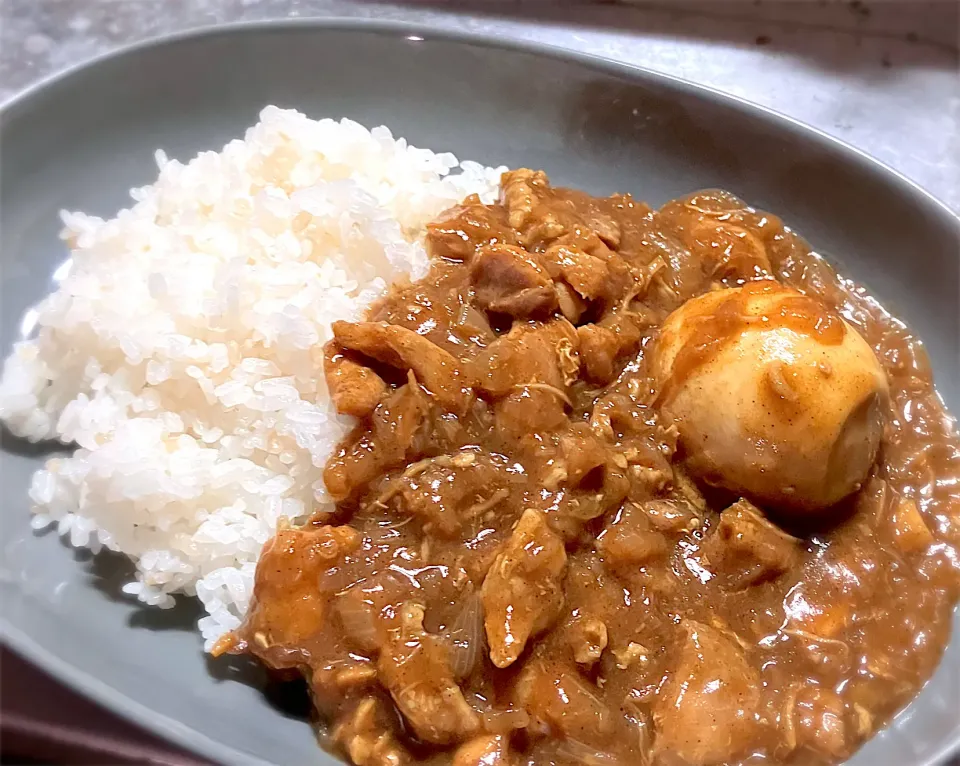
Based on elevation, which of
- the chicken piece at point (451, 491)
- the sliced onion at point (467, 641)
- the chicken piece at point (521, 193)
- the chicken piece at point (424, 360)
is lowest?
the sliced onion at point (467, 641)

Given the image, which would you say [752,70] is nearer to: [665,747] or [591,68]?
[591,68]

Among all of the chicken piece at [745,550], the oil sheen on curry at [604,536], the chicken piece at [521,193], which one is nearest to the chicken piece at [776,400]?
the oil sheen on curry at [604,536]

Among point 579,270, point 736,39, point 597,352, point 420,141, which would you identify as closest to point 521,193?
point 579,270

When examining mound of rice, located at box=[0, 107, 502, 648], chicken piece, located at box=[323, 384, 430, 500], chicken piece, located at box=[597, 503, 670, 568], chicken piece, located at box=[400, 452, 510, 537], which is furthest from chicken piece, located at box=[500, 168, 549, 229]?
chicken piece, located at box=[597, 503, 670, 568]

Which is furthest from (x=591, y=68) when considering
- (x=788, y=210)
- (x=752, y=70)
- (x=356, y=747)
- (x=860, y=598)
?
(x=356, y=747)

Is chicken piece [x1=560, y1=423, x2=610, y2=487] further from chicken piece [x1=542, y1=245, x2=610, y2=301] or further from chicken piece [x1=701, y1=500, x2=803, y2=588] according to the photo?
chicken piece [x1=542, y1=245, x2=610, y2=301]

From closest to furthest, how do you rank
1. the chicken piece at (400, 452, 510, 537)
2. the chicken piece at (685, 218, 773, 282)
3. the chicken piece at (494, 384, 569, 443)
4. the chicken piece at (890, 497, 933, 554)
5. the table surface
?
the chicken piece at (400, 452, 510, 537), the chicken piece at (494, 384, 569, 443), the chicken piece at (890, 497, 933, 554), the chicken piece at (685, 218, 773, 282), the table surface

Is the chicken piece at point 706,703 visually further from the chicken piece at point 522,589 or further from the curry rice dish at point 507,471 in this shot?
the chicken piece at point 522,589
